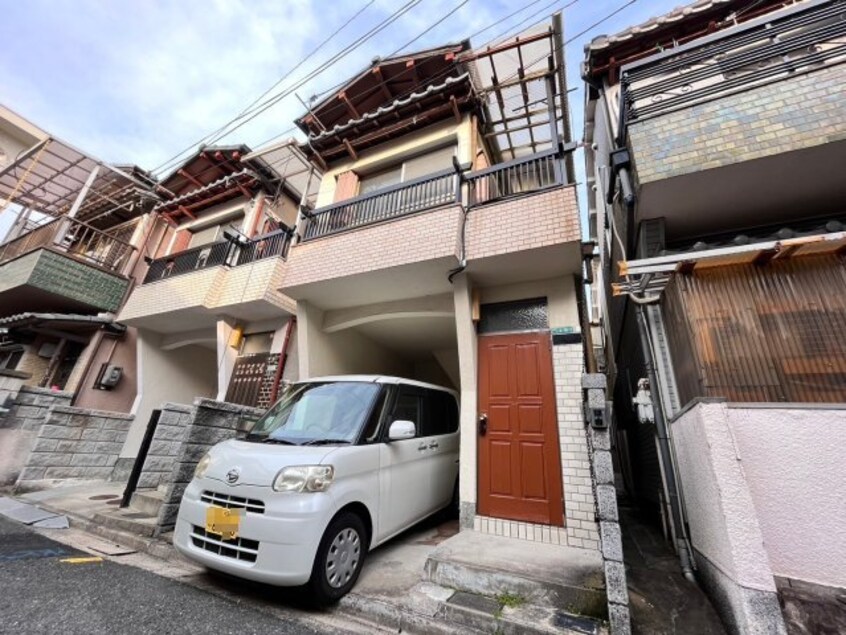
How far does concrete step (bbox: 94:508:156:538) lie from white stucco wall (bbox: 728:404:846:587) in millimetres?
6019

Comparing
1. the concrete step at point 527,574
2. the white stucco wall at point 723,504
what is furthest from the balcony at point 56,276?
the white stucco wall at point 723,504

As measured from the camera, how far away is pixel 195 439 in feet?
14.9

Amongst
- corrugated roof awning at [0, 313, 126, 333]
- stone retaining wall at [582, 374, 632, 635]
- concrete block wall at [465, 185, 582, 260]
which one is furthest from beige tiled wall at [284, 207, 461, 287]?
corrugated roof awning at [0, 313, 126, 333]

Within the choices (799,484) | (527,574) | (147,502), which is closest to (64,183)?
(147,502)

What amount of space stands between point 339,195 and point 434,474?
6.13 m

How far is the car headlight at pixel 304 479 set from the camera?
2.92 m

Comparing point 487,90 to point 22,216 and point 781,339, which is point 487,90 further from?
point 22,216

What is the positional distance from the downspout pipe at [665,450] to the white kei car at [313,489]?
9.07 ft

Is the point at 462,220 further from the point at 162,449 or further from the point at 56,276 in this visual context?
the point at 56,276

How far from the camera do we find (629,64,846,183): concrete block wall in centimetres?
333

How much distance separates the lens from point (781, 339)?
3.00 meters

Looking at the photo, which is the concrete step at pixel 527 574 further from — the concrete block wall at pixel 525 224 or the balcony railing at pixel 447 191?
the balcony railing at pixel 447 191

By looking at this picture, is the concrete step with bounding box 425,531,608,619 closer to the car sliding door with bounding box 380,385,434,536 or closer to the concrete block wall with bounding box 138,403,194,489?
the car sliding door with bounding box 380,385,434,536

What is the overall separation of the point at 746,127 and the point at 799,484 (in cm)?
340
